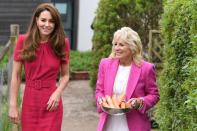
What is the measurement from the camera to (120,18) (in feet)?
32.6

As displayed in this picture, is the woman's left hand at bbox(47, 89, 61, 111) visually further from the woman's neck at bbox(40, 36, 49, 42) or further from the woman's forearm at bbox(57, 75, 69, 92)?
the woman's neck at bbox(40, 36, 49, 42)

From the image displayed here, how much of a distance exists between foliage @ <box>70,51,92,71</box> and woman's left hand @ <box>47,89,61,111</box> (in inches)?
→ 318

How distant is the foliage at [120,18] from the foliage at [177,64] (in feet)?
14.9

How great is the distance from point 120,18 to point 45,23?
4.88 meters

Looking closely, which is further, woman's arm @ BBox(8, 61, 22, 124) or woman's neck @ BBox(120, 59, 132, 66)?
woman's arm @ BBox(8, 61, 22, 124)

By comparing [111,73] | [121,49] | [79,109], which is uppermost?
[121,49]

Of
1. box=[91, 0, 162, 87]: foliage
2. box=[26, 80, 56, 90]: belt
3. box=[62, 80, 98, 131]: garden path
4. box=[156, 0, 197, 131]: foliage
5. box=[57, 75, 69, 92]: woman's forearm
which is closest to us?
box=[156, 0, 197, 131]: foliage

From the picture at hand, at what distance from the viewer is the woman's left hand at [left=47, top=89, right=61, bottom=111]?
5.24 metres

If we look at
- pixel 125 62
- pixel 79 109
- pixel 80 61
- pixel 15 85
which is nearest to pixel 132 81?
pixel 125 62

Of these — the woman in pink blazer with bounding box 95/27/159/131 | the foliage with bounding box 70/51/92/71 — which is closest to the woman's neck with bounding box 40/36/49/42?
the woman in pink blazer with bounding box 95/27/159/131

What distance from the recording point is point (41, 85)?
529cm

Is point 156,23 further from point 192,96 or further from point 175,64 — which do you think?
point 192,96

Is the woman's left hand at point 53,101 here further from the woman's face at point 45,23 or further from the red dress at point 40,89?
the woman's face at point 45,23

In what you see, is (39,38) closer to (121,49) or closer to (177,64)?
(121,49)
